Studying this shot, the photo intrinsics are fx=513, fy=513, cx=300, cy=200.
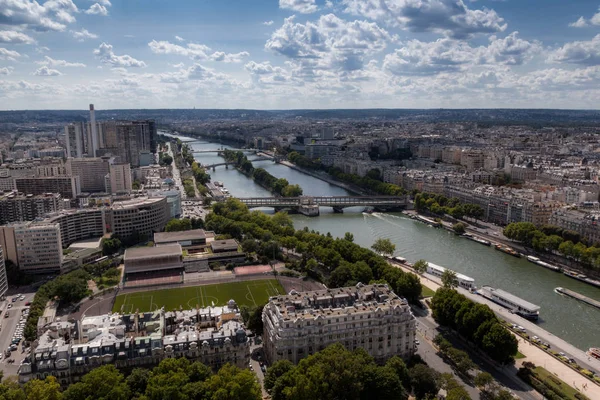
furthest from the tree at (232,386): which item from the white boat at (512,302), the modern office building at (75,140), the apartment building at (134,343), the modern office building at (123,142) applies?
the modern office building at (75,140)

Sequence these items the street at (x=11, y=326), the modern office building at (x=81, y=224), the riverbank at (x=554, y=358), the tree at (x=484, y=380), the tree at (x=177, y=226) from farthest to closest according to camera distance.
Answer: the tree at (x=177, y=226)
the modern office building at (x=81, y=224)
the street at (x=11, y=326)
the riverbank at (x=554, y=358)
the tree at (x=484, y=380)

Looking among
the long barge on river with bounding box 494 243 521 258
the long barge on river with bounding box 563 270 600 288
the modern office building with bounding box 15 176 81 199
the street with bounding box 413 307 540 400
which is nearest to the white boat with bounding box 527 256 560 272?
the long barge on river with bounding box 563 270 600 288

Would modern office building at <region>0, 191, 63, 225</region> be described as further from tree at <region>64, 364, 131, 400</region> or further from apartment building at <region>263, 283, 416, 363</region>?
apartment building at <region>263, 283, 416, 363</region>

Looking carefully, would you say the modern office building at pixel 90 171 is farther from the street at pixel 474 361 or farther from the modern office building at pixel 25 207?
the street at pixel 474 361

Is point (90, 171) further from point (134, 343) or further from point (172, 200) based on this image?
point (134, 343)

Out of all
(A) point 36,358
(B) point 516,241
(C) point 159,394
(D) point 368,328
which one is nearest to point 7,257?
(A) point 36,358

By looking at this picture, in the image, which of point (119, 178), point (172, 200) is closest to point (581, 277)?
point (172, 200)
